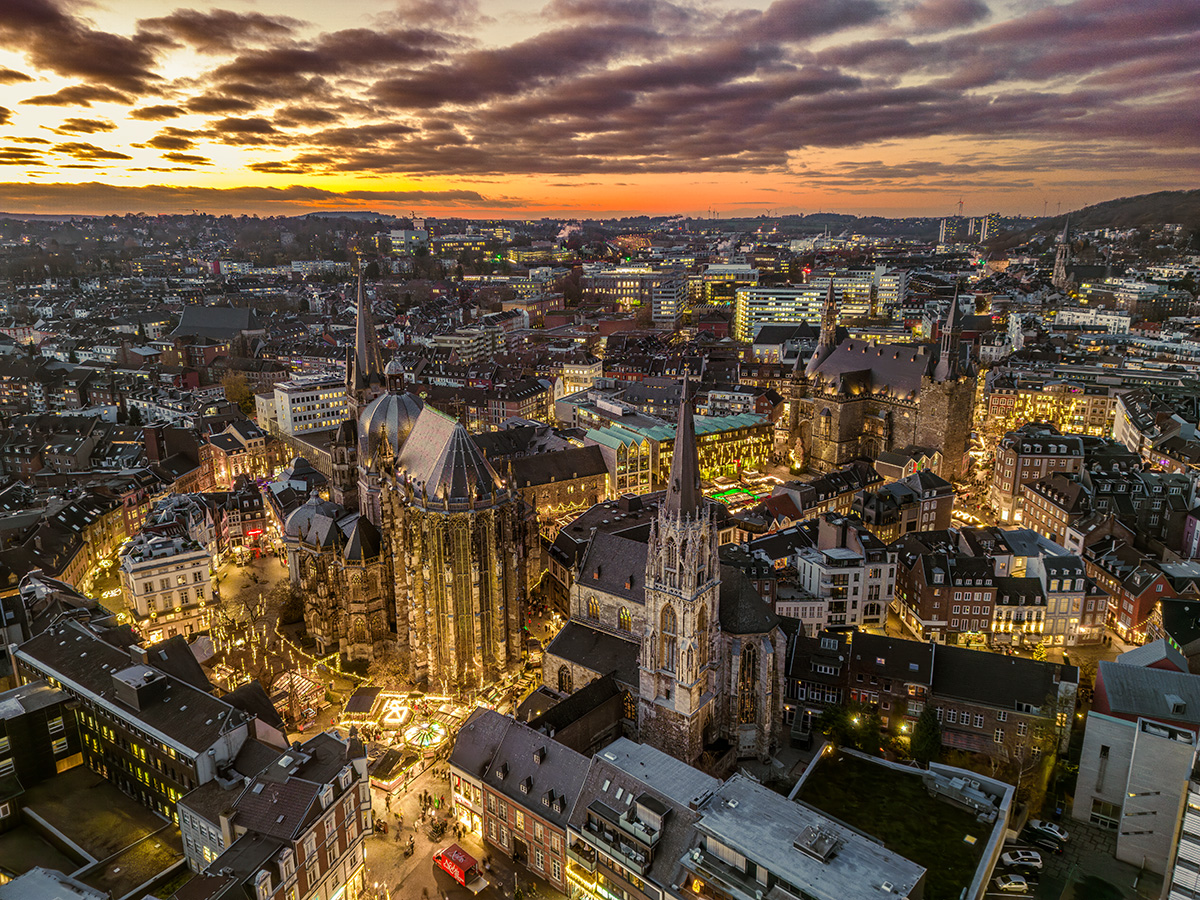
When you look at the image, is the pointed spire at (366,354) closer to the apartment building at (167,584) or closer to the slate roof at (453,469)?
the slate roof at (453,469)

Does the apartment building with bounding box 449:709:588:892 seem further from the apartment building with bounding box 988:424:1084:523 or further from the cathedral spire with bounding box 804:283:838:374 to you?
the cathedral spire with bounding box 804:283:838:374

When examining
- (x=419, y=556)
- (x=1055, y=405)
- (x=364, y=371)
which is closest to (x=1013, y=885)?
(x=419, y=556)

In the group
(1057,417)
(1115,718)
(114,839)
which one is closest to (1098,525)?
(1115,718)

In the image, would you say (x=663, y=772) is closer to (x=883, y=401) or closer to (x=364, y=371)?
(x=364, y=371)

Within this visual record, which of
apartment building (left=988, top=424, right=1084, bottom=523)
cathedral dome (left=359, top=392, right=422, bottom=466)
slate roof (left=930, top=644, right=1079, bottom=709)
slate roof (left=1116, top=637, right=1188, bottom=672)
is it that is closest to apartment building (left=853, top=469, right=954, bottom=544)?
apartment building (left=988, top=424, right=1084, bottom=523)

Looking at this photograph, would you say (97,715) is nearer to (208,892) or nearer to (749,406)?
(208,892)
